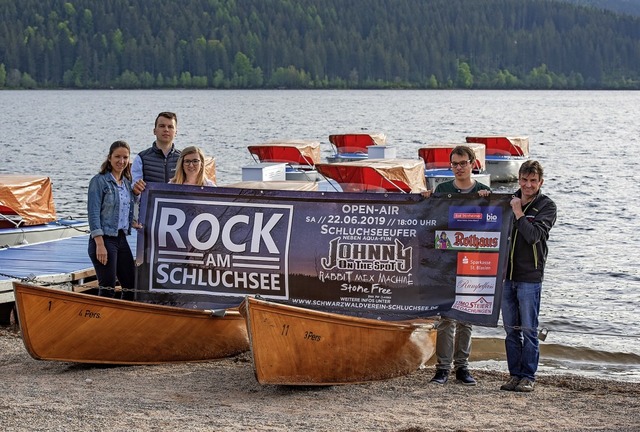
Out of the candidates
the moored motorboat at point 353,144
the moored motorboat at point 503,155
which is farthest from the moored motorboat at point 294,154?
the moored motorboat at point 503,155

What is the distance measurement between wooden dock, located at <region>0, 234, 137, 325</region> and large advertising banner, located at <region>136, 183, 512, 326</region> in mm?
2818

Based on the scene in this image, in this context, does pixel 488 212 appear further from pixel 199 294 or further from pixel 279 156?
pixel 279 156

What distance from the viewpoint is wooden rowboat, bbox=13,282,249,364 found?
10555mm

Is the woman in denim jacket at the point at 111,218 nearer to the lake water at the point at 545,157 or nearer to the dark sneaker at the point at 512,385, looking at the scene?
the dark sneaker at the point at 512,385

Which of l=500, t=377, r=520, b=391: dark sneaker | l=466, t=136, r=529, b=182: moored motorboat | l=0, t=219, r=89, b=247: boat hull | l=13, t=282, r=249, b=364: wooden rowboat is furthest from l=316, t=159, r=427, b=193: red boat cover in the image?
l=466, t=136, r=529, b=182: moored motorboat

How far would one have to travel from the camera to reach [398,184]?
28203mm

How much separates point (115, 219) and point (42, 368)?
1728mm

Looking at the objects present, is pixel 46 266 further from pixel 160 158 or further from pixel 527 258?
pixel 527 258

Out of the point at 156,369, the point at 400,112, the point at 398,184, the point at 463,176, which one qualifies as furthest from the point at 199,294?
the point at 400,112

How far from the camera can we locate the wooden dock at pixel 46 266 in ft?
44.5

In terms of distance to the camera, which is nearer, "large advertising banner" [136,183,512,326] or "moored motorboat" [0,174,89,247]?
"large advertising banner" [136,183,512,326]

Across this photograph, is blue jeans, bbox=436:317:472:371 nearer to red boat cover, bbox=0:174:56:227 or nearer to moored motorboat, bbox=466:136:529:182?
red boat cover, bbox=0:174:56:227

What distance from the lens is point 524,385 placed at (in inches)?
408

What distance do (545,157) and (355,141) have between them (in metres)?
21.7
